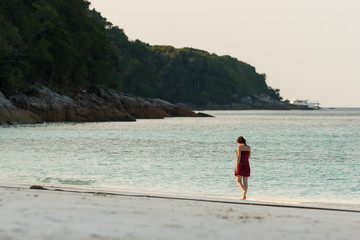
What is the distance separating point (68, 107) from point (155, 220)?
184 feet

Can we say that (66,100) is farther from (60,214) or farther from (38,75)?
(60,214)

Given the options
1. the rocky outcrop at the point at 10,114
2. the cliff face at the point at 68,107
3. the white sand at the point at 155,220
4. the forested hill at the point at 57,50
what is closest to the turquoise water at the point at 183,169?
the white sand at the point at 155,220

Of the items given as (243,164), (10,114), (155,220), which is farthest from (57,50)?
(155,220)

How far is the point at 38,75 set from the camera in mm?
66750

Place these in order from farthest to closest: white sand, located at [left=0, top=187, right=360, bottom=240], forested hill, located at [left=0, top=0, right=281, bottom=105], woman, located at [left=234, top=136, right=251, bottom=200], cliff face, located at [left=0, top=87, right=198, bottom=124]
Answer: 1. forested hill, located at [left=0, top=0, right=281, bottom=105]
2. cliff face, located at [left=0, top=87, right=198, bottom=124]
3. woman, located at [left=234, top=136, right=251, bottom=200]
4. white sand, located at [left=0, top=187, right=360, bottom=240]

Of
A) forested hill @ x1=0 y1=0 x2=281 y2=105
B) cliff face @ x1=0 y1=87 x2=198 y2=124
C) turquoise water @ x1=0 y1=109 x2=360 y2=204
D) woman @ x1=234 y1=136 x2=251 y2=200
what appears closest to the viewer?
woman @ x1=234 y1=136 x2=251 y2=200

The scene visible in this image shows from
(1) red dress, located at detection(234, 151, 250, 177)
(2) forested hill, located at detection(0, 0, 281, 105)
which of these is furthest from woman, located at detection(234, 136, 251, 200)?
(2) forested hill, located at detection(0, 0, 281, 105)

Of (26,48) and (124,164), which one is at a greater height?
(26,48)

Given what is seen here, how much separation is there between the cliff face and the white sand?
41491mm

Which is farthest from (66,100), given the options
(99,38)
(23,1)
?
(99,38)

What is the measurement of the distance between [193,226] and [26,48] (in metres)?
55.1

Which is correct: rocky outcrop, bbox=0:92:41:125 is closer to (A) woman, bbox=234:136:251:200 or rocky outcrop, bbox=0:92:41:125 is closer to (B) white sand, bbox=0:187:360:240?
(A) woman, bbox=234:136:251:200

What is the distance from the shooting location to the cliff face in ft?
162

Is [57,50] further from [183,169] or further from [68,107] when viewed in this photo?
[183,169]
